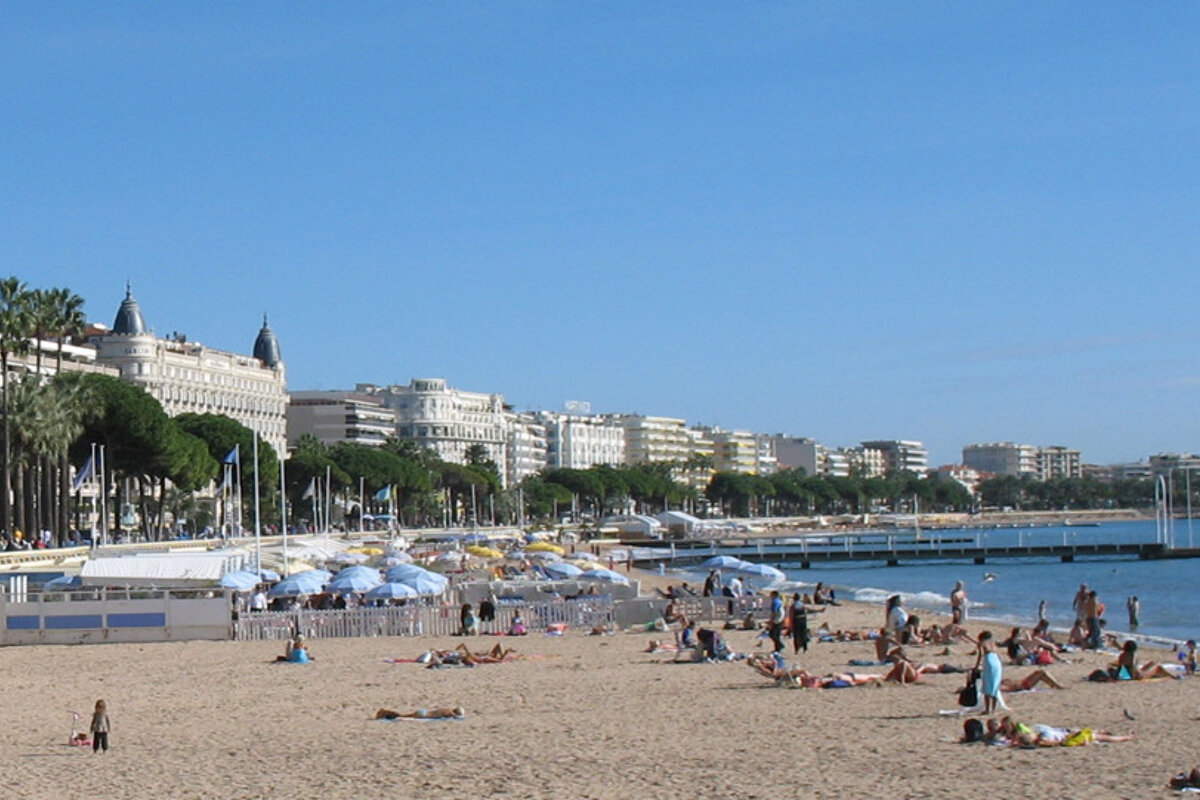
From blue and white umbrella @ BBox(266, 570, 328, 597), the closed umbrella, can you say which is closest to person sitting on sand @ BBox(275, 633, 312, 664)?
blue and white umbrella @ BBox(266, 570, 328, 597)

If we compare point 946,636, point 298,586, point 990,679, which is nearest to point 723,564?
point 298,586

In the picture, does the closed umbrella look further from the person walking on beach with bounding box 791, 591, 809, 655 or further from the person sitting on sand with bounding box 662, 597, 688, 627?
the person walking on beach with bounding box 791, 591, 809, 655

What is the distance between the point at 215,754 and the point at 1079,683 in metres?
12.2

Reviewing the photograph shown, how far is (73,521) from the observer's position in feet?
297

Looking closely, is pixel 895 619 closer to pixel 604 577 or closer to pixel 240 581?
pixel 604 577

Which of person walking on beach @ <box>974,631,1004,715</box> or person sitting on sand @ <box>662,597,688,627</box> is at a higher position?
person walking on beach @ <box>974,631,1004,715</box>

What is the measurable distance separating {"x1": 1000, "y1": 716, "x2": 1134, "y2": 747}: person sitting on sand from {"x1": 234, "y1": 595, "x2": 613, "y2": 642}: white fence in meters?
18.4

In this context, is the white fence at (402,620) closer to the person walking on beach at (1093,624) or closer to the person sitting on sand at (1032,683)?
the person walking on beach at (1093,624)

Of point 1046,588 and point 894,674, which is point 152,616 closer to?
point 894,674

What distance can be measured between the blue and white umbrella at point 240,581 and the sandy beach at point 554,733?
5.86 m

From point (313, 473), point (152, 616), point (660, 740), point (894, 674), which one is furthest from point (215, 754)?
point (313, 473)

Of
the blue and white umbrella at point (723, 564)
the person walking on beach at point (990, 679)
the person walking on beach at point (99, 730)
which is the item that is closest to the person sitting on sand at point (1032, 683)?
the person walking on beach at point (990, 679)

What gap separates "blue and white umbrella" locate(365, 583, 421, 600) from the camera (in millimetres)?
35625

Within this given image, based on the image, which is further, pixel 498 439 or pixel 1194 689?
pixel 498 439
